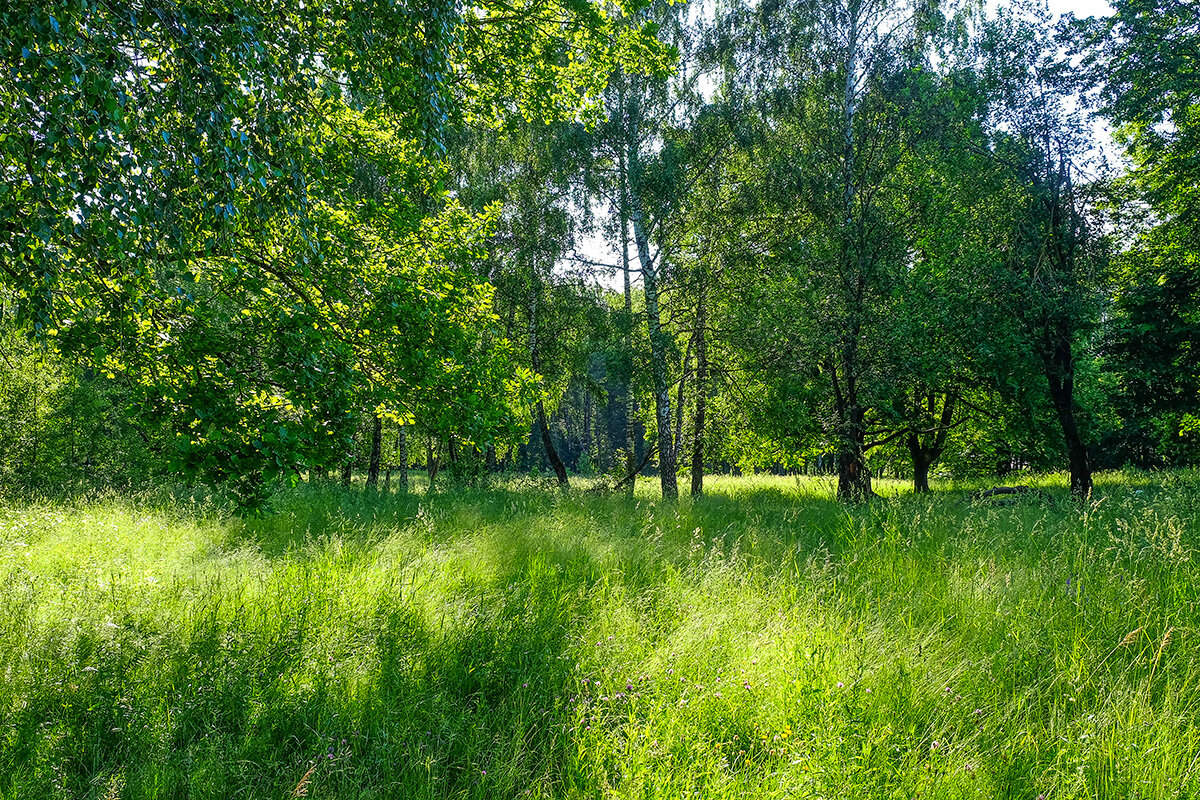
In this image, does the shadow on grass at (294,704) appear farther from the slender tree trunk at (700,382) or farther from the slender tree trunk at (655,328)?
the slender tree trunk at (700,382)

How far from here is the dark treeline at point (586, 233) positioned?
2801mm

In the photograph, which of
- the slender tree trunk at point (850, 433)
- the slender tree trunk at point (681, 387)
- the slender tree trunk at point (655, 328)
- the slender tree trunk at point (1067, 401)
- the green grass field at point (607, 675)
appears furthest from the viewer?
the slender tree trunk at point (681, 387)

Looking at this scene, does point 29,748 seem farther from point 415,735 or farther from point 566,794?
point 566,794

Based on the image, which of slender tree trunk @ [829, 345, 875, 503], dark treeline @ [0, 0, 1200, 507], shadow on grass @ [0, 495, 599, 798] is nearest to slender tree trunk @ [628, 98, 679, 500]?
dark treeline @ [0, 0, 1200, 507]

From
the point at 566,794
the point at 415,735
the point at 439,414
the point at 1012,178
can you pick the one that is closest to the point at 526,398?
the point at 439,414

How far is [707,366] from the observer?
41.1ft

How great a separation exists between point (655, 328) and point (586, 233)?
3353 mm

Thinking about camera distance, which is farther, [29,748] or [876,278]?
[876,278]

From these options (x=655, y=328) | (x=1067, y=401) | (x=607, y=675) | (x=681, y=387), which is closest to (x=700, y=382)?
(x=681, y=387)

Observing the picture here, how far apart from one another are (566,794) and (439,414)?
341 cm

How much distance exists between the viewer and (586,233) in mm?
12523

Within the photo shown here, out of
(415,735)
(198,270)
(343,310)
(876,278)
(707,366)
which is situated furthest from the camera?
(707,366)

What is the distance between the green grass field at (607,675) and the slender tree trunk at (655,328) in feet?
19.9

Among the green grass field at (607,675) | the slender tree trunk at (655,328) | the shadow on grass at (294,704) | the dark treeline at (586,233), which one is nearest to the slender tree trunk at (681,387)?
the dark treeline at (586,233)
